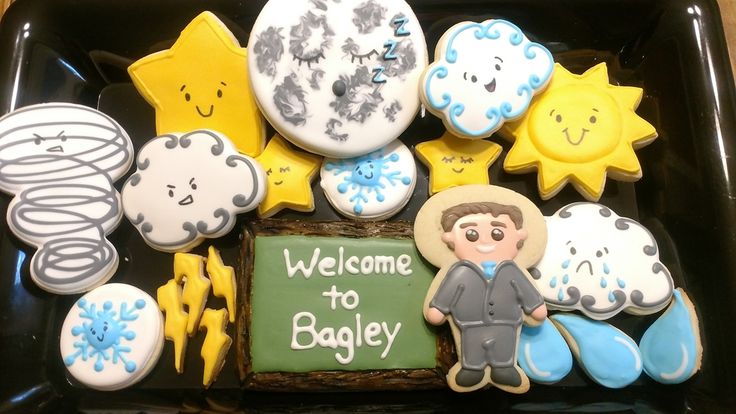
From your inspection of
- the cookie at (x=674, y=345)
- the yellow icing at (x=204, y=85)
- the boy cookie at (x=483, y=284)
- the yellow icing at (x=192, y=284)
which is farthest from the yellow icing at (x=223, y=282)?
the cookie at (x=674, y=345)

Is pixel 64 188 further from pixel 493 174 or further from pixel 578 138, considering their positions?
pixel 578 138

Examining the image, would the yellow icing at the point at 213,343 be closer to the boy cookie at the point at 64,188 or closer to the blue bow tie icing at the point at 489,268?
the boy cookie at the point at 64,188

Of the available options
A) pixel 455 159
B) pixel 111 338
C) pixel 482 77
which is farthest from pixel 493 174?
pixel 111 338

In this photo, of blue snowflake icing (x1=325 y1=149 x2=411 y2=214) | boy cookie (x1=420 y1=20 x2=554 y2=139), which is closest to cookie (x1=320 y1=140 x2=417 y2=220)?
blue snowflake icing (x1=325 y1=149 x2=411 y2=214)

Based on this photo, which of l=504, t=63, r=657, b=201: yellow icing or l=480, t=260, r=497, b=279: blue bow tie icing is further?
l=504, t=63, r=657, b=201: yellow icing

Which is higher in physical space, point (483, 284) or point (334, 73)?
point (334, 73)

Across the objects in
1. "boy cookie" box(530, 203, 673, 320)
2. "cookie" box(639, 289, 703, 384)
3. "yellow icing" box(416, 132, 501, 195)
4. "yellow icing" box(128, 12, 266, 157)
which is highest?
"yellow icing" box(128, 12, 266, 157)

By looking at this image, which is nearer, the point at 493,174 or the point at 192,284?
the point at 192,284

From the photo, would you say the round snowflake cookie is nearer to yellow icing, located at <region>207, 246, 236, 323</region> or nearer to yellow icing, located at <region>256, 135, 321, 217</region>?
yellow icing, located at <region>207, 246, 236, 323</region>
